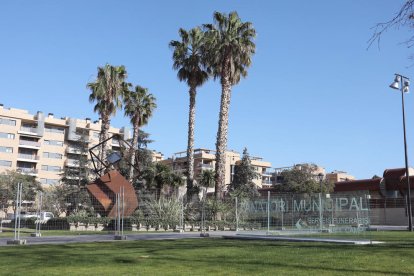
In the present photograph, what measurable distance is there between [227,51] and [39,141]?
69348mm

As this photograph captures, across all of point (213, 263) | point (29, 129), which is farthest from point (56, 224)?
point (29, 129)

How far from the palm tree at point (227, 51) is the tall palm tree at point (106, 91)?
9.81 metres

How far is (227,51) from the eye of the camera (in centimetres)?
3881

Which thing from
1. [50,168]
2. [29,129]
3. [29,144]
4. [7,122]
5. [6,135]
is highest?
[7,122]

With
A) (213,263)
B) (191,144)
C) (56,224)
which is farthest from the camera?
(191,144)

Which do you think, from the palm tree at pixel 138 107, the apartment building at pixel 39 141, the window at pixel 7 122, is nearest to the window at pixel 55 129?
the apartment building at pixel 39 141

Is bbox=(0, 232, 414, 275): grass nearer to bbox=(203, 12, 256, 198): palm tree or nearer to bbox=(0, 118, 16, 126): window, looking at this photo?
bbox=(203, 12, 256, 198): palm tree

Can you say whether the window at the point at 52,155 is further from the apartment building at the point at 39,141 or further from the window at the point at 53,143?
the window at the point at 53,143

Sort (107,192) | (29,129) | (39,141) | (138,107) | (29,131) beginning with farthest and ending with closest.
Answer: (39,141) < (29,129) < (29,131) < (138,107) < (107,192)

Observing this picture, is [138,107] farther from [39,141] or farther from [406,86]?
[39,141]

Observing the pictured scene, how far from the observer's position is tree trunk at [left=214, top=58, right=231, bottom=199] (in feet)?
115

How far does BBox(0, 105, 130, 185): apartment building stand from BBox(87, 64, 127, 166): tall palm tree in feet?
147

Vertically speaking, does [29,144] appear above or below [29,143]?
below

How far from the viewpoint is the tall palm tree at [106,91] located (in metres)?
44.2
